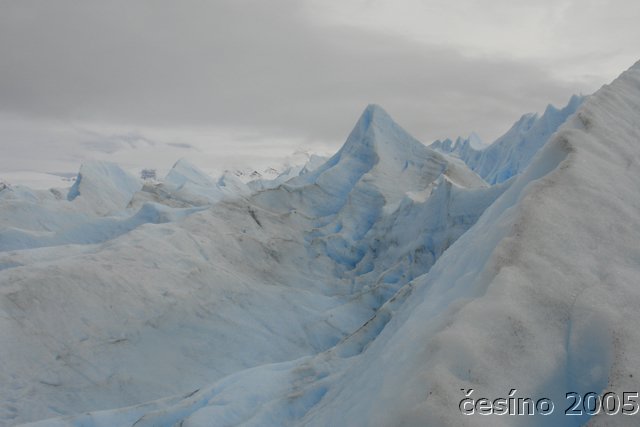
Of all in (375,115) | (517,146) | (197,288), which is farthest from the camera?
(517,146)

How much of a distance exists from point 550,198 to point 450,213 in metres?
13.3

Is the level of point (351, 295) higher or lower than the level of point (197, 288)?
lower

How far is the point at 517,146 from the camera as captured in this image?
44094mm

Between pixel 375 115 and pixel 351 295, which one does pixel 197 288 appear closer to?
pixel 351 295

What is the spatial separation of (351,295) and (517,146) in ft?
104

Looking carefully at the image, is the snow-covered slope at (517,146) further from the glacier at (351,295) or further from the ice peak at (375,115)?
the glacier at (351,295)

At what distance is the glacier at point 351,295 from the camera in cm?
369

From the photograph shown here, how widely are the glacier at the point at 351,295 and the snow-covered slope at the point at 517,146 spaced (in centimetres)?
1650

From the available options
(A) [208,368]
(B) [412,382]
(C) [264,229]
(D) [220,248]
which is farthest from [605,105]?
(C) [264,229]

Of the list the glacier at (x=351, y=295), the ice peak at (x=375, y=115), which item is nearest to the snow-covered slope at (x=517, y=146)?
the ice peak at (x=375, y=115)

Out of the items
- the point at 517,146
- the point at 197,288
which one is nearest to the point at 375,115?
the point at 197,288

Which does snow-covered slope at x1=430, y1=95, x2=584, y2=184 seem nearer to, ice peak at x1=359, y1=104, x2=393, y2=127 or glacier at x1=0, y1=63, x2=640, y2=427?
ice peak at x1=359, y1=104, x2=393, y2=127

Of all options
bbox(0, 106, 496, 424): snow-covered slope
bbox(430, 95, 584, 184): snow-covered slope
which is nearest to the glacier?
bbox(0, 106, 496, 424): snow-covered slope

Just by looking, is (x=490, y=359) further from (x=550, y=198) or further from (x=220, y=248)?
(x=220, y=248)
